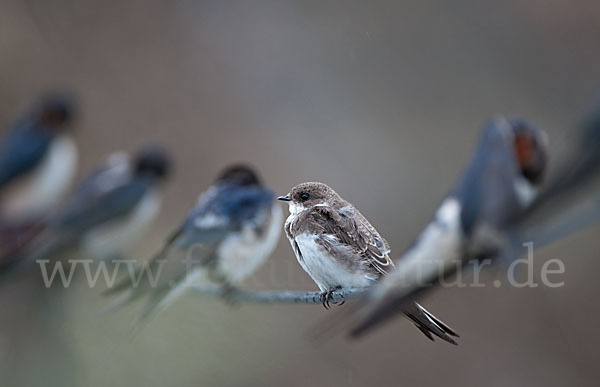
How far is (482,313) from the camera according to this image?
527 cm

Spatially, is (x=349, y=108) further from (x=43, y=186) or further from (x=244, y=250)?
(x=244, y=250)

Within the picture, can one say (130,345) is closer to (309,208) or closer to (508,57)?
(309,208)

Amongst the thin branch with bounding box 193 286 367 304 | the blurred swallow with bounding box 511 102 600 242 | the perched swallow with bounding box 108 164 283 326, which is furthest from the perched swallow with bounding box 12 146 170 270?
the blurred swallow with bounding box 511 102 600 242

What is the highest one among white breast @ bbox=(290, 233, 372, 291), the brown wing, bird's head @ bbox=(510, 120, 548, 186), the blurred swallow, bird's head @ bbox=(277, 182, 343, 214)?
bird's head @ bbox=(510, 120, 548, 186)

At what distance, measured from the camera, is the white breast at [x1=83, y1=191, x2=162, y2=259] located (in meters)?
4.00

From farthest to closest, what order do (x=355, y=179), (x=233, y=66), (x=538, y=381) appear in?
1. (x=233, y=66)
2. (x=355, y=179)
3. (x=538, y=381)

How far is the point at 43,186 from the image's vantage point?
4812 mm

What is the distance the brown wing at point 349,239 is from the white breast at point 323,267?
0.02 meters

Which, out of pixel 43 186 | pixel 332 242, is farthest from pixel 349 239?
pixel 43 186

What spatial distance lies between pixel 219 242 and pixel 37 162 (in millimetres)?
2185

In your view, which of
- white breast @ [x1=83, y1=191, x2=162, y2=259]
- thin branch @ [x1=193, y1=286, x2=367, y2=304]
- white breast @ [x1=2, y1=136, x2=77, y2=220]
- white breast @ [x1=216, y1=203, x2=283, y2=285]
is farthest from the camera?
white breast @ [x1=2, y1=136, x2=77, y2=220]

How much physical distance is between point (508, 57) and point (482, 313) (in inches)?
101

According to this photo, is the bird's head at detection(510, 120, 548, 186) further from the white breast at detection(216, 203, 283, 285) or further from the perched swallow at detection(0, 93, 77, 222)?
the perched swallow at detection(0, 93, 77, 222)

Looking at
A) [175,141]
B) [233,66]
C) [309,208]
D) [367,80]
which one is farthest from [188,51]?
[309,208]
